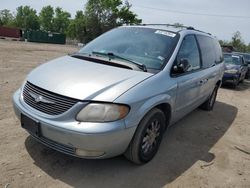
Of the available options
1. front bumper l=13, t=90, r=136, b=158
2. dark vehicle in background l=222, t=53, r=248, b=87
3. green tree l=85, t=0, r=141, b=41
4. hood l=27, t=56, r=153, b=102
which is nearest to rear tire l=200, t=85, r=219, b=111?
hood l=27, t=56, r=153, b=102

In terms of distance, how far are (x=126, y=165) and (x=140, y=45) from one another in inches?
70.1

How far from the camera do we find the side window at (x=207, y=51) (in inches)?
216

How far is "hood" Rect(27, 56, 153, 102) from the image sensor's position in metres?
3.13

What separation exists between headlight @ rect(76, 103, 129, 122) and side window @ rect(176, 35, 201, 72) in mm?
1603

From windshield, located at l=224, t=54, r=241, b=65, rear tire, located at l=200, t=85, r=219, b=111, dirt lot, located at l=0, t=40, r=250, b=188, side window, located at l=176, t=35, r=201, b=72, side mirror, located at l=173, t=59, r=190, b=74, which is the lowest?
dirt lot, located at l=0, t=40, r=250, b=188

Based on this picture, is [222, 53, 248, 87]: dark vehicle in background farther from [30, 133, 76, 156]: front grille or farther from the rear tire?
[30, 133, 76, 156]: front grille

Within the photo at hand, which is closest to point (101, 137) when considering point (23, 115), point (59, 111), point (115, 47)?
point (59, 111)

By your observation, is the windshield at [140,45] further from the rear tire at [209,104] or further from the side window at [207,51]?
the rear tire at [209,104]

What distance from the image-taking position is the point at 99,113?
3.04 metres

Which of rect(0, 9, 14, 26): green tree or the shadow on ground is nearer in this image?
the shadow on ground

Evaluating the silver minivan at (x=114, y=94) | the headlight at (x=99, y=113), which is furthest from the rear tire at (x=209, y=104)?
the headlight at (x=99, y=113)

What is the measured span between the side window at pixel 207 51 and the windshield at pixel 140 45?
121 cm

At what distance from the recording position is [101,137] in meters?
2.97

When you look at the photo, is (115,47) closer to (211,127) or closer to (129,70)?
(129,70)
